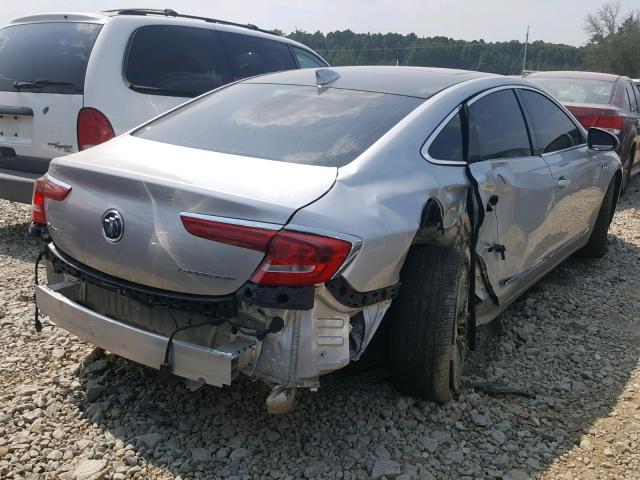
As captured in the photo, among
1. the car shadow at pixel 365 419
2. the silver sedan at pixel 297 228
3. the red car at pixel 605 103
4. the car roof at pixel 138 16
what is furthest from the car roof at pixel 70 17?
the red car at pixel 605 103

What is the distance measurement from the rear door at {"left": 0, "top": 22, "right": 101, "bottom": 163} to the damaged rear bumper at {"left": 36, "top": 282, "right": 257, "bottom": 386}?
7.50ft

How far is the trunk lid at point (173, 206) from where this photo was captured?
229 centimetres

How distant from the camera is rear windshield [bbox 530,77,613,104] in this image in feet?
26.7

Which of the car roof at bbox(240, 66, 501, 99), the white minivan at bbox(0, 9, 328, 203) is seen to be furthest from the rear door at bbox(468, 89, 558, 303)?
the white minivan at bbox(0, 9, 328, 203)

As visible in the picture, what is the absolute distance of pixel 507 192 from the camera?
3.47 m

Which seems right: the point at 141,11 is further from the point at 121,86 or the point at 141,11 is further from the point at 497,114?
the point at 497,114

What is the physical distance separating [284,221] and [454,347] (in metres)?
1.19

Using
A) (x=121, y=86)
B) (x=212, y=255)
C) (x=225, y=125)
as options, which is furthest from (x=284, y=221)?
(x=121, y=86)

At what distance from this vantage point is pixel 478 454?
9.08 feet

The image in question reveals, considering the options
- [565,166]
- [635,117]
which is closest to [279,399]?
[565,166]

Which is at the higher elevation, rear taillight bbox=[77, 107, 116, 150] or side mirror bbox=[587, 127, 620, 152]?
side mirror bbox=[587, 127, 620, 152]

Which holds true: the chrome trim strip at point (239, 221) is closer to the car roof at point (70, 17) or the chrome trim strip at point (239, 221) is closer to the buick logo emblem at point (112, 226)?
the buick logo emblem at point (112, 226)

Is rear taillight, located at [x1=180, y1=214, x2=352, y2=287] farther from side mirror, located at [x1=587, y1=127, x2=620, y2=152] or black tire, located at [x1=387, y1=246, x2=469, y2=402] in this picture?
side mirror, located at [x1=587, y1=127, x2=620, y2=152]

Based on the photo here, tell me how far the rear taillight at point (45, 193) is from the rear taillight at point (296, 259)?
3.29 feet
